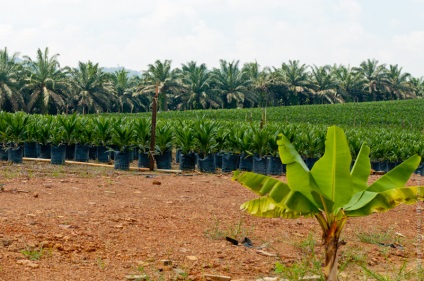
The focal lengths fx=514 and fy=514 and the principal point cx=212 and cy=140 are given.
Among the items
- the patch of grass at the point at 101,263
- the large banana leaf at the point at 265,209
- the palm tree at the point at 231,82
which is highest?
the palm tree at the point at 231,82

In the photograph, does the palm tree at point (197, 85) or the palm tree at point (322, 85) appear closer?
the palm tree at point (197, 85)

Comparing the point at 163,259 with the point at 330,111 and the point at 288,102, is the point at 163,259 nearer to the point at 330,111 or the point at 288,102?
the point at 330,111

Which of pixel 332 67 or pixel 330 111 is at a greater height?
pixel 332 67

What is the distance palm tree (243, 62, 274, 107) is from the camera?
66.9 m

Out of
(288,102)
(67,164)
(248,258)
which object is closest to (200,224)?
(248,258)

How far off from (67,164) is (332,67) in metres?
68.4

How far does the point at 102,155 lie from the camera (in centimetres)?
1450

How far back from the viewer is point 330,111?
51594 mm

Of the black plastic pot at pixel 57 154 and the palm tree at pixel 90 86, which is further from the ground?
the palm tree at pixel 90 86

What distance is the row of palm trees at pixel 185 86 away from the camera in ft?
142

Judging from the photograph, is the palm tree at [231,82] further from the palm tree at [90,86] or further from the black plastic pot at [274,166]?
the black plastic pot at [274,166]

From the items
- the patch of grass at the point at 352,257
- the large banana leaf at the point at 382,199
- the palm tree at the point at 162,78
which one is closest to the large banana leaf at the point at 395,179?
the large banana leaf at the point at 382,199

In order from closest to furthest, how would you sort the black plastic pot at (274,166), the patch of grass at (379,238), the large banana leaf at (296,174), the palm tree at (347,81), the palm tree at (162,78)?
the large banana leaf at (296,174)
the patch of grass at (379,238)
the black plastic pot at (274,166)
the palm tree at (162,78)
the palm tree at (347,81)

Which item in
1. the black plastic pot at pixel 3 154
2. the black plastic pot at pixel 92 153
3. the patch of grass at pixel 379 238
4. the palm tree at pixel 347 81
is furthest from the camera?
the palm tree at pixel 347 81
